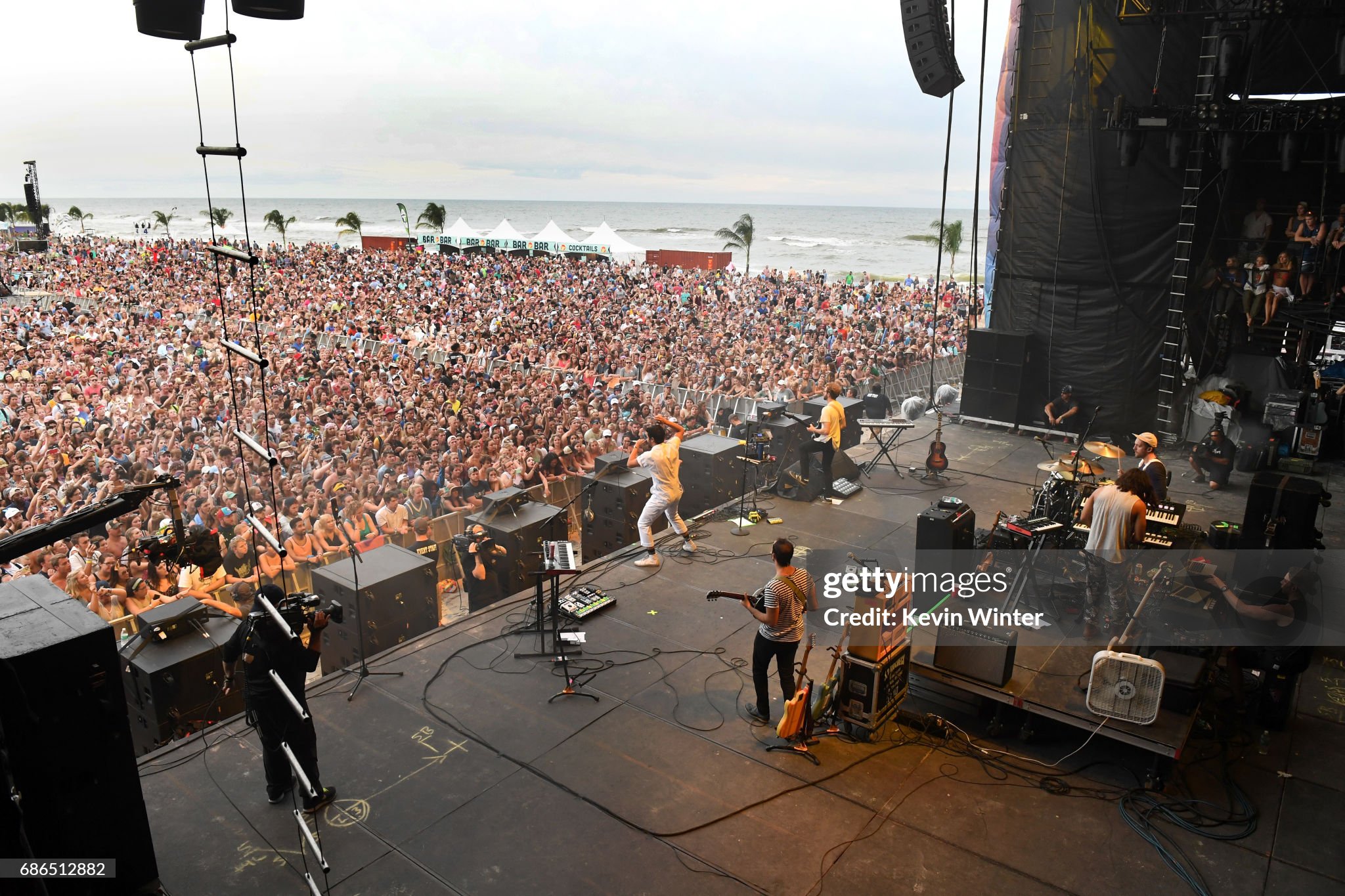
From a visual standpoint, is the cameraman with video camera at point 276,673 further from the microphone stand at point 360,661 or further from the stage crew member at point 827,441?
the stage crew member at point 827,441

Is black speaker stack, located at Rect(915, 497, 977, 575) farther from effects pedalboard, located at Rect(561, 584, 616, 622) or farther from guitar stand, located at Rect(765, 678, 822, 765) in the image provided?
effects pedalboard, located at Rect(561, 584, 616, 622)

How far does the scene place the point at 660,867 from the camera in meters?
4.80

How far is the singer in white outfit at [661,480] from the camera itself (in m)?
8.53

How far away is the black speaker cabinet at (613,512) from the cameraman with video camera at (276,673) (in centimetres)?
490

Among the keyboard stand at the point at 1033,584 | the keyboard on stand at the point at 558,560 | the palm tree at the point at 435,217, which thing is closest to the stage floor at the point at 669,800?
the keyboard on stand at the point at 558,560

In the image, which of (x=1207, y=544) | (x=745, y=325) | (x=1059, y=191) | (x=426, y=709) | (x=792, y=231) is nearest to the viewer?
(x=426, y=709)

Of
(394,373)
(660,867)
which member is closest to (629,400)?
(394,373)

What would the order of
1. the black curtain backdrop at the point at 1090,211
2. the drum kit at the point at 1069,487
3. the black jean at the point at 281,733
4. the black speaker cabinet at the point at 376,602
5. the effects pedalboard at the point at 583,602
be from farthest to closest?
1. the black curtain backdrop at the point at 1090,211
2. the drum kit at the point at 1069,487
3. the effects pedalboard at the point at 583,602
4. the black speaker cabinet at the point at 376,602
5. the black jean at the point at 281,733

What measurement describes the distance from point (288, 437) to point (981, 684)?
10505mm

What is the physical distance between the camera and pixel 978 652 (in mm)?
6020

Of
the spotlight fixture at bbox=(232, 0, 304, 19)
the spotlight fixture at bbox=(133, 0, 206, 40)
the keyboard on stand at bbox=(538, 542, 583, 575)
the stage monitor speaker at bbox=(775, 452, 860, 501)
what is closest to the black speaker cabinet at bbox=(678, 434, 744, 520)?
the stage monitor speaker at bbox=(775, 452, 860, 501)

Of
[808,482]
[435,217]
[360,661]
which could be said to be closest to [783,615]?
[360,661]

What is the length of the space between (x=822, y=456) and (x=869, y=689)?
5413 millimetres

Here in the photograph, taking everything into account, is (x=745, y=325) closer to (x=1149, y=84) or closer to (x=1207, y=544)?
(x=1149, y=84)
